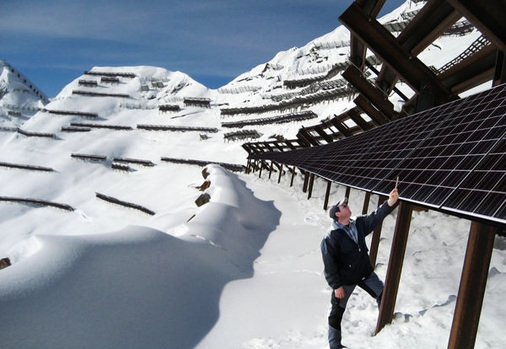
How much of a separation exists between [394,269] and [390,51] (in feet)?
18.5

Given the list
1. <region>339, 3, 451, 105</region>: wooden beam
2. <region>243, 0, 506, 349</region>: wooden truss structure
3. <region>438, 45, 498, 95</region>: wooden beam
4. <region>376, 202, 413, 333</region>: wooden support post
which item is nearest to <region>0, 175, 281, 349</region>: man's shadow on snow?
<region>376, 202, 413, 333</region>: wooden support post

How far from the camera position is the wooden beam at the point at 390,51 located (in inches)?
303

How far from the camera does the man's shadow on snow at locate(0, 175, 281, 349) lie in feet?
13.6

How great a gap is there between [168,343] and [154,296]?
958 mm

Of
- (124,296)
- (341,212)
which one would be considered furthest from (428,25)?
(124,296)

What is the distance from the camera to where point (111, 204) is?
1978 inches

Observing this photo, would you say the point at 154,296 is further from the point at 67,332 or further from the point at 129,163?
the point at 129,163

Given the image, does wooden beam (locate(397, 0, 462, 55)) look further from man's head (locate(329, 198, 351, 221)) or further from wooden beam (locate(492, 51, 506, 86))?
man's head (locate(329, 198, 351, 221))

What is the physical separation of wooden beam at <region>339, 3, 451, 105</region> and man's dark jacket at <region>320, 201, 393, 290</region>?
200 inches

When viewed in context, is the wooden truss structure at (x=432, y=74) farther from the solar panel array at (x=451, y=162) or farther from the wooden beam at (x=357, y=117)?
the solar panel array at (x=451, y=162)

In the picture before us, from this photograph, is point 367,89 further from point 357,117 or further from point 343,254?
point 343,254

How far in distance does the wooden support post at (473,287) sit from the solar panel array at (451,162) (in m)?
0.41

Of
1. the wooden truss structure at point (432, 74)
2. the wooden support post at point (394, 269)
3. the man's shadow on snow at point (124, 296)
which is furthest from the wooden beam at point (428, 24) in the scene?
the man's shadow on snow at point (124, 296)

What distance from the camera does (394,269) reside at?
15.2 feet
